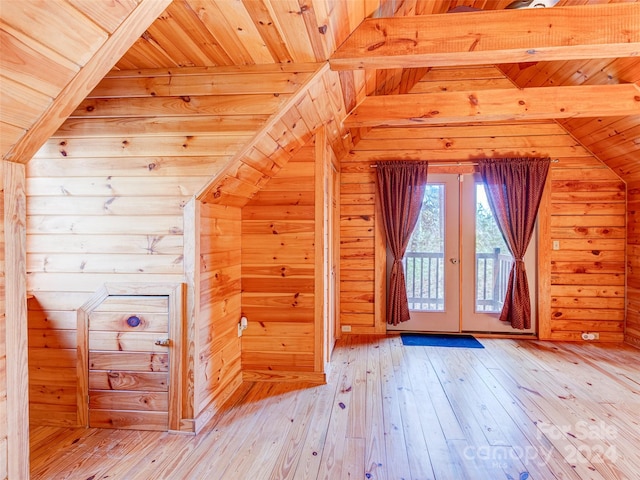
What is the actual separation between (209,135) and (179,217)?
0.54 meters

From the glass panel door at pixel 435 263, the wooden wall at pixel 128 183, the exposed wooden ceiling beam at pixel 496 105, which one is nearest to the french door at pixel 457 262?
the glass panel door at pixel 435 263

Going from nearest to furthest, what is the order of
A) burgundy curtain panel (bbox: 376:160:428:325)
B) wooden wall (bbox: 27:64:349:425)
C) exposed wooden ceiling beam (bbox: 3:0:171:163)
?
exposed wooden ceiling beam (bbox: 3:0:171:163) → wooden wall (bbox: 27:64:349:425) → burgundy curtain panel (bbox: 376:160:428:325)

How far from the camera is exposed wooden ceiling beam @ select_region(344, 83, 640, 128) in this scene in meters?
2.83

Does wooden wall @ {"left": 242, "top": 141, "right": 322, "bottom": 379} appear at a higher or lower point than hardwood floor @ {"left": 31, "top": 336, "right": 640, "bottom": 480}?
higher

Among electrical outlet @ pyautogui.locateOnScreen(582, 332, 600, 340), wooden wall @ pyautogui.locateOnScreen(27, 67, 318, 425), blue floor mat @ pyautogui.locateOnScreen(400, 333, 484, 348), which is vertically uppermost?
wooden wall @ pyautogui.locateOnScreen(27, 67, 318, 425)

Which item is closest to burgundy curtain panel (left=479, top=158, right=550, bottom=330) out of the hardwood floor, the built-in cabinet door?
the hardwood floor

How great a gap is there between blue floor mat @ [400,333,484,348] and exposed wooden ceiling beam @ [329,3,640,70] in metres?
2.93

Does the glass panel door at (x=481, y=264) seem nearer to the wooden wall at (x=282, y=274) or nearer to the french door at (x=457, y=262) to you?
the french door at (x=457, y=262)

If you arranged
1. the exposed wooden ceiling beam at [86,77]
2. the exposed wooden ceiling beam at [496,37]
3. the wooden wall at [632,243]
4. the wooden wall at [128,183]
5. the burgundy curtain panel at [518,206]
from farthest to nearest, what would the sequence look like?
1. the burgundy curtain panel at [518,206]
2. the wooden wall at [632,243]
3. the wooden wall at [128,183]
4. the exposed wooden ceiling beam at [496,37]
5. the exposed wooden ceiling beam at [86,77]

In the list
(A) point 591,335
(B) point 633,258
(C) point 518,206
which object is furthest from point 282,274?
(B) point 633,258

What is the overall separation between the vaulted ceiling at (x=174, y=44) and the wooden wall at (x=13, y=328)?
13 centimetres

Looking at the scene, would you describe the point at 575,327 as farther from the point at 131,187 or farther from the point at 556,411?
the point at 131,187

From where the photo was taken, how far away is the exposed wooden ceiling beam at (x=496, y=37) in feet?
5.86

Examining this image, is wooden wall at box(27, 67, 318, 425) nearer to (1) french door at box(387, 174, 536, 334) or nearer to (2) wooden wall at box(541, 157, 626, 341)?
(1) french door at box(387, 174, 536, 334)
